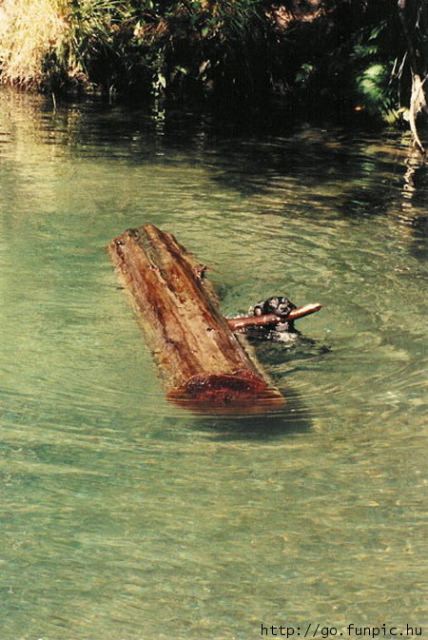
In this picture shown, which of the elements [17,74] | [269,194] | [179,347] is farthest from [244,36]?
[179,347]

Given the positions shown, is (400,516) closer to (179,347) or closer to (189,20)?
(179,347)

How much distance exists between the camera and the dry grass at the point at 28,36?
1742 cm

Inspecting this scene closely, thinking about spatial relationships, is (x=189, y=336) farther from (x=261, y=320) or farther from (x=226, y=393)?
(x=261, y=320)

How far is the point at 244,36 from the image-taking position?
678 inches

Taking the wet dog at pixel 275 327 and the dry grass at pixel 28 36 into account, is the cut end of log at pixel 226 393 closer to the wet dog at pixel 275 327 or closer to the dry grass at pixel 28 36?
the wet dog at pixel 275 327

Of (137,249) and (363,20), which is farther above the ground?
(363,20)

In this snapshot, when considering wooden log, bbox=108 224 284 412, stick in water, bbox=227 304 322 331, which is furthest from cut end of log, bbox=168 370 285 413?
stick in water, bbox=227 304 322 331

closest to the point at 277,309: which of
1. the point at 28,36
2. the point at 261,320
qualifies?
the point at 261,320

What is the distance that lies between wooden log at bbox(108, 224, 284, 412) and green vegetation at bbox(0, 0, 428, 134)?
32.4 ft

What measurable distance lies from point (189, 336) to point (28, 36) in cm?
1278

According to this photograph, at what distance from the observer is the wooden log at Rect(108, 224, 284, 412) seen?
18.2ft

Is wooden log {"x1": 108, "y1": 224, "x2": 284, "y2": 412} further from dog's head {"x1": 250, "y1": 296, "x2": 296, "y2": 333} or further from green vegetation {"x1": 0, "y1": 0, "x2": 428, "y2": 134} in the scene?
green vegetation {"x1": 0, "y1": 0, "x2": 428, "y2": 134}

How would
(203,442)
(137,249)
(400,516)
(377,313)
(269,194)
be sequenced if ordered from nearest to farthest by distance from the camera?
(400,516) → (203,442) → (377,313) → (137,249) → (269,194)

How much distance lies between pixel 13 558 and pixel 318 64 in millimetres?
14402
